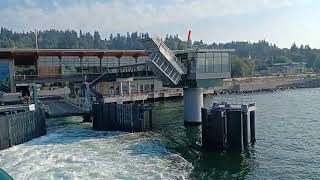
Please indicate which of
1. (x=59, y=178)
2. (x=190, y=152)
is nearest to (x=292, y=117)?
(x=190, y=152)

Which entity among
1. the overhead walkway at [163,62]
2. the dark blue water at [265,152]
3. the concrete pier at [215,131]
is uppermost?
the overhead walkway at [163,62]

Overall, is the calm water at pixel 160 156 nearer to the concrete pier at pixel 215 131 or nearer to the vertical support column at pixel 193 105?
the concrete pier at pixel 215 131

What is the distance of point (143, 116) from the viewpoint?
4947cm

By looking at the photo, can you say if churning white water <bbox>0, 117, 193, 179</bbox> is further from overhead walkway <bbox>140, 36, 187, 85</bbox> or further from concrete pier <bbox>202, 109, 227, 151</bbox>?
overhead walkway <bbox>140, 36, 187, 85</bbox>

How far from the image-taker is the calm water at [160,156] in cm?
3128

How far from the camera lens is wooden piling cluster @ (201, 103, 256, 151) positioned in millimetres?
39344

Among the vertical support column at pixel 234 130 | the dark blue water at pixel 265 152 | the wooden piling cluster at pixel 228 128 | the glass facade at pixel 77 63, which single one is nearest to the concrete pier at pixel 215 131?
the wooden piling cluster at pixel 228 128

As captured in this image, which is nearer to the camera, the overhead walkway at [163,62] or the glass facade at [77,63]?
the overhead walkway at [163,62]

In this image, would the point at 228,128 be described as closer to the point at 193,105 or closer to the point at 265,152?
the point at 265,152

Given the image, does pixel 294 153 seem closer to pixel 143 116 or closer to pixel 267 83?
pixel 143 116

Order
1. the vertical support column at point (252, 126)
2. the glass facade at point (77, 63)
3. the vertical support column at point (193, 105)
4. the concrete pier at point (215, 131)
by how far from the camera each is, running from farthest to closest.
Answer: the glass facade at point (77, 63) < the vertical support column at point (193, 105) < the vertical support column at point (252, 126) < the concrete pier at point (215, 131)

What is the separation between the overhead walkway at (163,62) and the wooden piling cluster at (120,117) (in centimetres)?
458

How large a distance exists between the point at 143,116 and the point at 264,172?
2028 centimetres

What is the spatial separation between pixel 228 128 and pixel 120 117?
1581 centimetres
